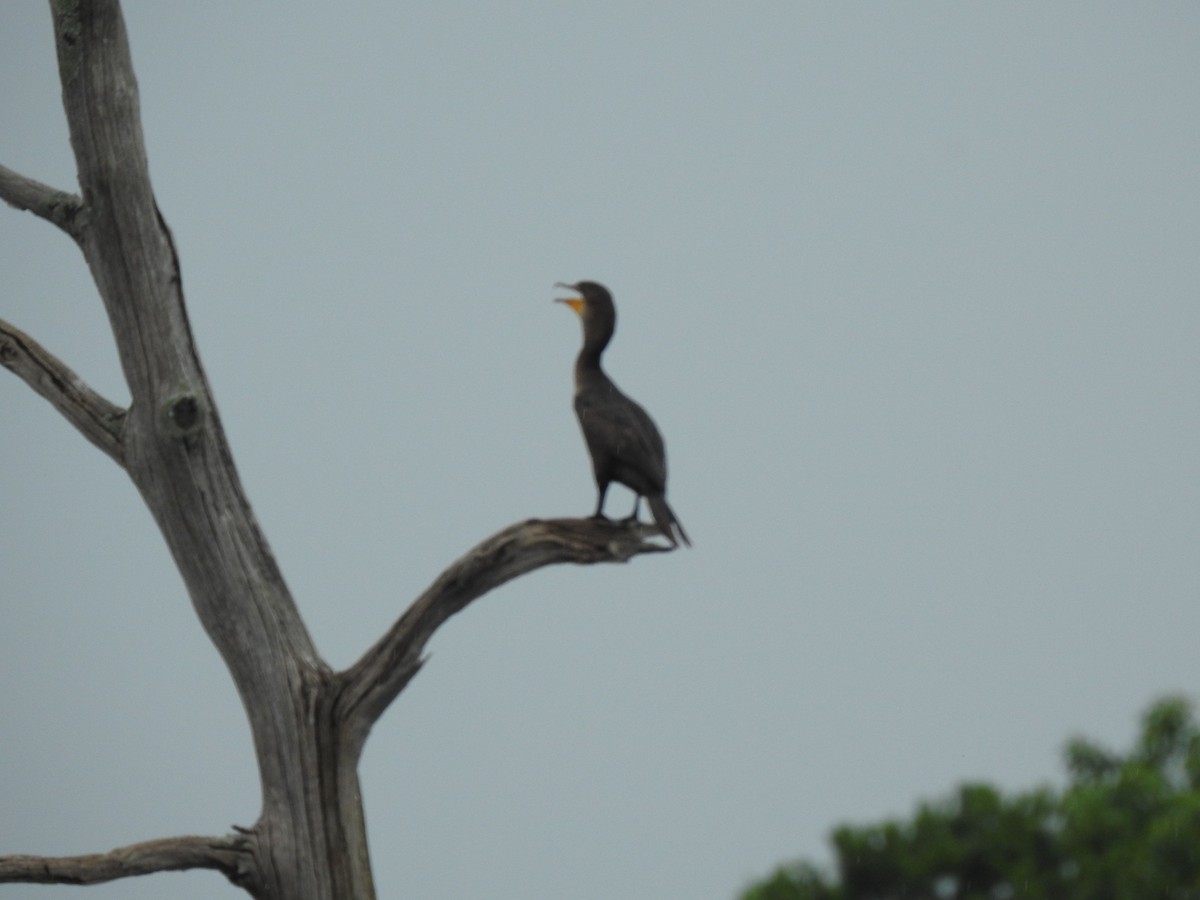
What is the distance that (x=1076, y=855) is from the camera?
34.6ft

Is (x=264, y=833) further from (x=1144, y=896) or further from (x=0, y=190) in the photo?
(x=1144, y=896)

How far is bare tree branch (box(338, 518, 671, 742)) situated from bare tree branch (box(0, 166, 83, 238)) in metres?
1.97

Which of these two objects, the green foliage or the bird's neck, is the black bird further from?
the green foliage

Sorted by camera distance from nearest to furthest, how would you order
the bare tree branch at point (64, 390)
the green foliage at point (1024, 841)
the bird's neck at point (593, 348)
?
the bare tree branch at point (64, 390), the bird's neck at point (593, 348), the green foliage at point (1024, 841)

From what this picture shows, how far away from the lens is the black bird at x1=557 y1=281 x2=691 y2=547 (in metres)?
5.27

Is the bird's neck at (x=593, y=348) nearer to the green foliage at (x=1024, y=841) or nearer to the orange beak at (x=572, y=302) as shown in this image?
the orange beak at (x=572, y=302)

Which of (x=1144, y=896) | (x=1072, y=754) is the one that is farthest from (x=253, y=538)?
(x=1072, y=754)

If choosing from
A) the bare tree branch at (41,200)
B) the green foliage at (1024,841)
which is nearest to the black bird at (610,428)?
the bare tree branch at (41,200)

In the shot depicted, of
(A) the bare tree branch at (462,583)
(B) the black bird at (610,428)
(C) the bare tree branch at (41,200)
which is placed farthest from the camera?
(B) the black bird at (610,428)

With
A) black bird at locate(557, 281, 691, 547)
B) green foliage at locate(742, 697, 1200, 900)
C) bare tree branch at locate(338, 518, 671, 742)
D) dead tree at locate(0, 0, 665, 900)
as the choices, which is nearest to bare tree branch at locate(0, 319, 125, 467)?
dead tree at locate(0, 0, 665, 900)

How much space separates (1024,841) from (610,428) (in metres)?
7.35

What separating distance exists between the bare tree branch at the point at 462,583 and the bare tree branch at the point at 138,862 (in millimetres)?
609

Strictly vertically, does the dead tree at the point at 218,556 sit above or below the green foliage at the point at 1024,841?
above

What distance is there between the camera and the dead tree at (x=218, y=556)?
4.70m
